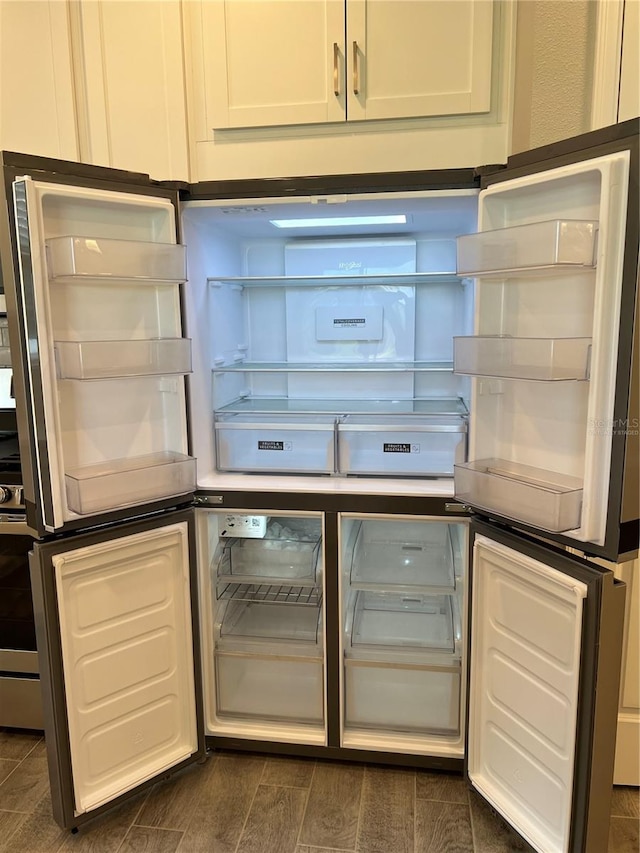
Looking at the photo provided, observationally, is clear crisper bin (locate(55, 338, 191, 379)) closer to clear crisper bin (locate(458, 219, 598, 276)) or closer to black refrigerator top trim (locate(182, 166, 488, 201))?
black refrigerator top trim (locate(182, 166, 488, 201))

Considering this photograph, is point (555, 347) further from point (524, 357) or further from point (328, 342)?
point (328, 342)

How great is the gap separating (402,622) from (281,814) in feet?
2.25

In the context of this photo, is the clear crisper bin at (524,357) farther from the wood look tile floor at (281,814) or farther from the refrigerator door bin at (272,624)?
the wood look tile floor at (281,814)

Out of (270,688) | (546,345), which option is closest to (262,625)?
(270,688)

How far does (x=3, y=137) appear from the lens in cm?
182

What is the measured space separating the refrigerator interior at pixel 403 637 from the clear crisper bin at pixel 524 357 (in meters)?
0.48

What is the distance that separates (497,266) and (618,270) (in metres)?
0.30

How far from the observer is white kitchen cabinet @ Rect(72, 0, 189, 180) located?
173cm

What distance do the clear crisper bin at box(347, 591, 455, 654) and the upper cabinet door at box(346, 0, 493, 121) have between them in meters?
1.46

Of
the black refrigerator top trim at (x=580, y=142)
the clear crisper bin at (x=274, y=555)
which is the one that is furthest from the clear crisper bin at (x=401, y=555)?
the black refrigerator top trim at (x=580, y=142)

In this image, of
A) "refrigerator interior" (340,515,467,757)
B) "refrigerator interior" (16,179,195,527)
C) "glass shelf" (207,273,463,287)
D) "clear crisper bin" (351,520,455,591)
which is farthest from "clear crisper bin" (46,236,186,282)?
"clear crisper bin" (351,520,455,591)

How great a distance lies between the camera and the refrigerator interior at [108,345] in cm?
149

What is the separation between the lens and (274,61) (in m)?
1.72

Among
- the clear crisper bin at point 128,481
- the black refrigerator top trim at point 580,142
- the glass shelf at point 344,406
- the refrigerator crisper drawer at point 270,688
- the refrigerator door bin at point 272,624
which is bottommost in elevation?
the refrigerator crisper drawer at point 270,688
